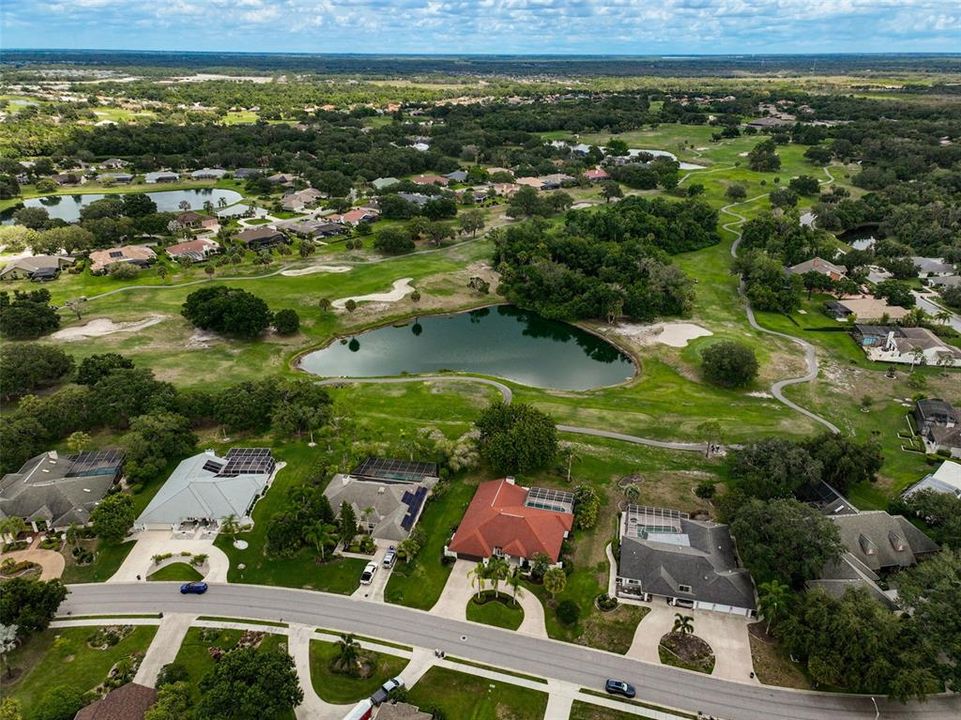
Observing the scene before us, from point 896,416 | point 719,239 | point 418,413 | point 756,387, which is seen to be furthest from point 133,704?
point 719,239

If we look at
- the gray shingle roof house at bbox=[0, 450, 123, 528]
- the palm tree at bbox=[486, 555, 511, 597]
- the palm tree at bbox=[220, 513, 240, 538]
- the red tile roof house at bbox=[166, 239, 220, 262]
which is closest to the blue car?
the palm tree at bbox=[220, 513, 240, 538]

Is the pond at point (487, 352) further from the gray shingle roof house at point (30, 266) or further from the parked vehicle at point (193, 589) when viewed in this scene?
the gray shingle roof house at point (30, 266)

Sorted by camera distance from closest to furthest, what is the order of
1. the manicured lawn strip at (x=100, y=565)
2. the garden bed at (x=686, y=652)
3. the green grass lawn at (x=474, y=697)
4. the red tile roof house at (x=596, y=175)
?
the green grass lawn at (x=474, y=697), the garden bed at (x=686, y=652), the manicured lawn strip at (x=100, y=565), the red tile roof house at (x=596, y=175)

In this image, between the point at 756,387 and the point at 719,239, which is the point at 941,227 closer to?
the point at 719,239

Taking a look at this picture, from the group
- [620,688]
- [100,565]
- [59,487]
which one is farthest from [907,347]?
[59,487]

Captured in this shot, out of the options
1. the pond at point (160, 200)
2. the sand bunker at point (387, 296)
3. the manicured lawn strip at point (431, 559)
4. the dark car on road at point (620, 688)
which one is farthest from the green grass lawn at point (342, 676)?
the pond at point (160, 200)
